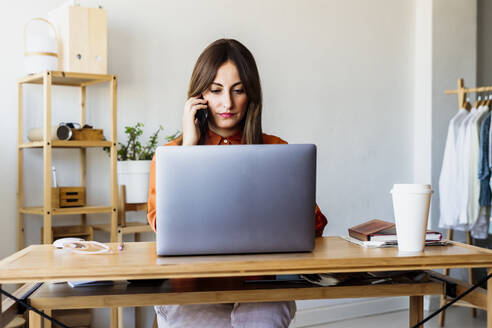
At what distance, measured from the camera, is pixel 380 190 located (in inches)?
154

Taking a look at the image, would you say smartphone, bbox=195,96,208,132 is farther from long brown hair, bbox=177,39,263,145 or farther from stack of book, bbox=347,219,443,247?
stack of book, bbox=347,219,443,247

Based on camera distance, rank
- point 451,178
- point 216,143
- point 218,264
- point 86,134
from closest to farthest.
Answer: point 218,264, point 216,143, point 86,134, point 451,178

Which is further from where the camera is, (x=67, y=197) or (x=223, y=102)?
(x=67, y=197)

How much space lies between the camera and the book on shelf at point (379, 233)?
1.32 m

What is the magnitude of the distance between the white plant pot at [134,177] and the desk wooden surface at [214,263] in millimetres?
1495

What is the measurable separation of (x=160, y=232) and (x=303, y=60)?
103 inches

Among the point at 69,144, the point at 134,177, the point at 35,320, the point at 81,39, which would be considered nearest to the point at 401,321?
the point at 134,177

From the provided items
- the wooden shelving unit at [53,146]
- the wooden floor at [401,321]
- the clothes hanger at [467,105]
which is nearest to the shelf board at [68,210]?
the wooden shelving unit at [53,146]

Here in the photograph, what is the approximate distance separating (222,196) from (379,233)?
1.53 ft

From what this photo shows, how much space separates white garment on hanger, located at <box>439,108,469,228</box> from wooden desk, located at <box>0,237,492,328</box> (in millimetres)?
2443

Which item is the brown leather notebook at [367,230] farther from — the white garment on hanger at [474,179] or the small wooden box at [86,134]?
the white garment on hanger at [474,179]

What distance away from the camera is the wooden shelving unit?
2.50 metres

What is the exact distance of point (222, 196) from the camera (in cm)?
112

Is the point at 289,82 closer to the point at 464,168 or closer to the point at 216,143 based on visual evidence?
the point at 464,168
